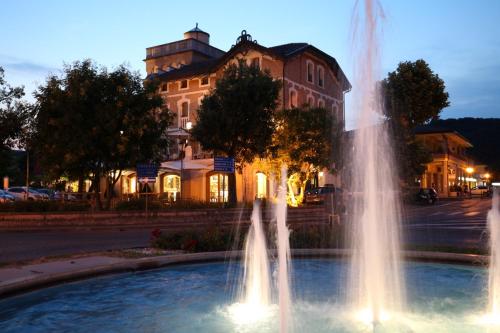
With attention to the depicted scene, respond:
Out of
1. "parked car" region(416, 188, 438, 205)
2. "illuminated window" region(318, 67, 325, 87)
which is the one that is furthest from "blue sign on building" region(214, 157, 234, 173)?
"parked car" region(416, 188, 438, 205)

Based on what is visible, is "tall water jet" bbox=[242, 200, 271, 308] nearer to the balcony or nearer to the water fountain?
the water fountain

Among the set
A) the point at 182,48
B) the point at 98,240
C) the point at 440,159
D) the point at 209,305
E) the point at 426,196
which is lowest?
the point at 209,305

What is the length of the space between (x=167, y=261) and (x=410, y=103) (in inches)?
1555

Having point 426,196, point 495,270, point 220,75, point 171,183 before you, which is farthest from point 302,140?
point 495,270

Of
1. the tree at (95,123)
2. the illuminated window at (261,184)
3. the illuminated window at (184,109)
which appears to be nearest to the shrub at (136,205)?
the tree at (95,123)

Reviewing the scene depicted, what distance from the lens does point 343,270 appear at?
12414 millimetres

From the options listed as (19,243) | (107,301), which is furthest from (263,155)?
(107,301)

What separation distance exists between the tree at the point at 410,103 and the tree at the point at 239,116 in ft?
58.1

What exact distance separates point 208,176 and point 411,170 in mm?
19047

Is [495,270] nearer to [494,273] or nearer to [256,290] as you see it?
[494,273]

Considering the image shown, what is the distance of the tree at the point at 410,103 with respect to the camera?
47094 mm

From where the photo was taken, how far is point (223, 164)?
2777 centimetres

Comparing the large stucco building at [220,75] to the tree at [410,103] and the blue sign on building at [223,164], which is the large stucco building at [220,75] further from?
the blue sign on building at [223,164]

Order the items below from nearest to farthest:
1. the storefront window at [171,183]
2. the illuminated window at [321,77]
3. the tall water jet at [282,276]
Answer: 1. the tall water jet at [282,276]
2. the storefront window at [171,183]
3. the illuminated window at [321,77]
